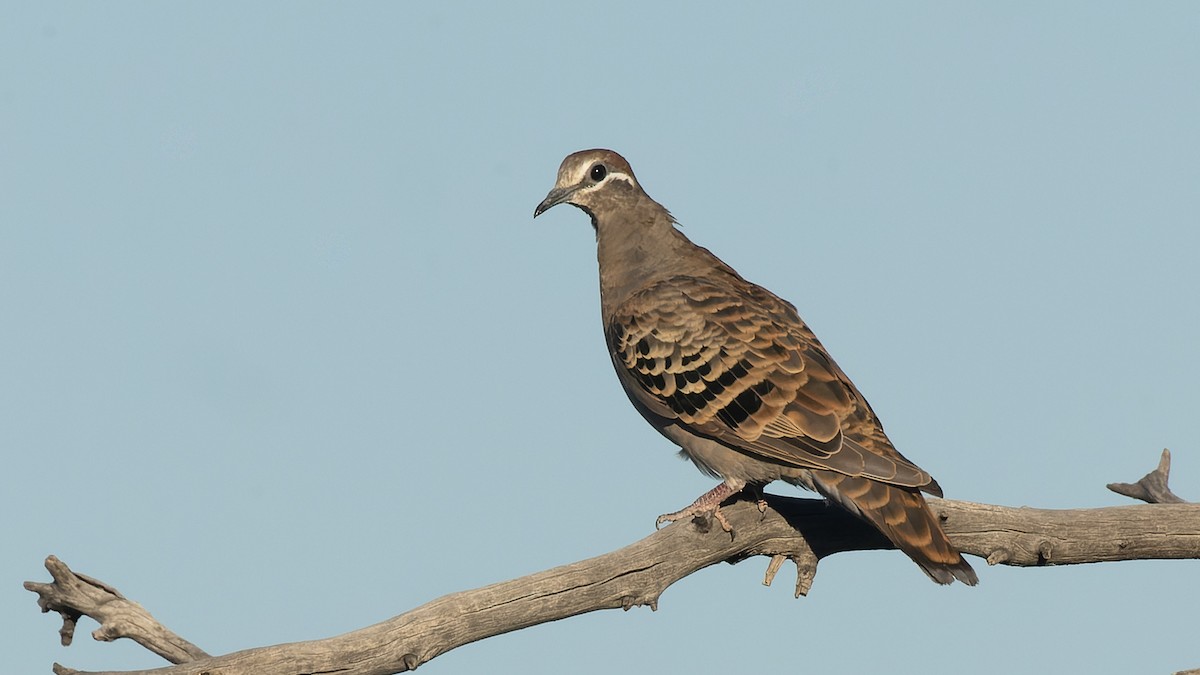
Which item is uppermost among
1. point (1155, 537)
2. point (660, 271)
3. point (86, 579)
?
point (660, 271)

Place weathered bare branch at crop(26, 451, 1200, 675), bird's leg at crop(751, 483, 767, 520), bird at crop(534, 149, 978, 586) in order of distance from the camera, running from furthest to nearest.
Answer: bird's leg at crop(751, 483, 767, 520), bird at crop(534, 149, 978, 586), weathered bare branch at crop(26, 451, 1200, 675)

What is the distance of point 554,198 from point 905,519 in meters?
3.52

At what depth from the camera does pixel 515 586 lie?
7.93 metres

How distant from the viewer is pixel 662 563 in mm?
8383

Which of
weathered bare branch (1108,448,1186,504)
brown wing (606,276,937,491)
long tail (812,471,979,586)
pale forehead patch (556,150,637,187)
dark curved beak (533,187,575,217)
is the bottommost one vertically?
long tail (812,471,979,586)

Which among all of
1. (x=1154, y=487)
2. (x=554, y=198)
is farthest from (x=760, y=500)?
(x=1154, y=487)

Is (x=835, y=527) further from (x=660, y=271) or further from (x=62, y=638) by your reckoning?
(x=62, y=638)

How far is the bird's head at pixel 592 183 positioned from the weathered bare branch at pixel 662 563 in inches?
101

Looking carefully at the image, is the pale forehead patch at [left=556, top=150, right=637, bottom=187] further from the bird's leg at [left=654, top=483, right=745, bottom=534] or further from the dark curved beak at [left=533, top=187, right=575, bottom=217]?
the bird's leg at [left=654, top=483, right=745, bottom=534]

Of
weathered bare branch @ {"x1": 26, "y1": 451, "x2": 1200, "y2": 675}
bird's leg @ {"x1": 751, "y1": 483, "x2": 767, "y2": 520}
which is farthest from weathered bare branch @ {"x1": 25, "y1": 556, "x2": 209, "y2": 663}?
bird's leg @ {"x1": 751, "y1": 483, "x2": 767, "y2": 520}

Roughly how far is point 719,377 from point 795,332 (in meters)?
0.75

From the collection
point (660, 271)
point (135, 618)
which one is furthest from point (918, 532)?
point (135, 618)

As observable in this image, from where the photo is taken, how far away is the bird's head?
10180 mm

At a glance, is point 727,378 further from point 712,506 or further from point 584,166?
point 584,166
